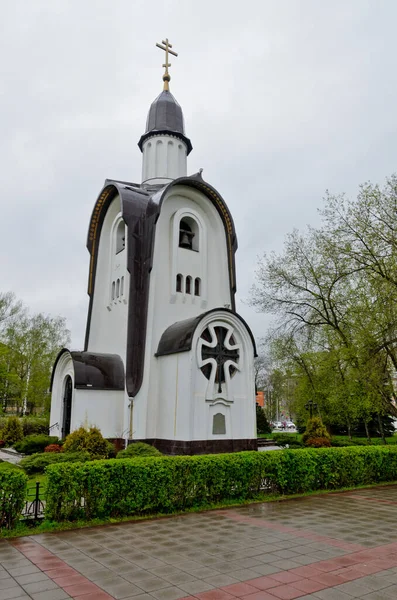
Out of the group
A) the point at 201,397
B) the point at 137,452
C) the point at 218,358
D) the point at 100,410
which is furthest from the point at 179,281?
the point at 137,452

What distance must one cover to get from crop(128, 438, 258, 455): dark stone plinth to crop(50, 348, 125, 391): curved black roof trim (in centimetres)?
255

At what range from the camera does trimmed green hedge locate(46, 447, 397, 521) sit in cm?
821

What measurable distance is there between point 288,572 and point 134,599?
6.65 feet

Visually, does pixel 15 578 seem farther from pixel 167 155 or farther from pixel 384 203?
pixel 167 155

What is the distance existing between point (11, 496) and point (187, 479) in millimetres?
3411

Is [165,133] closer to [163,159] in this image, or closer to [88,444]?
[163,159]

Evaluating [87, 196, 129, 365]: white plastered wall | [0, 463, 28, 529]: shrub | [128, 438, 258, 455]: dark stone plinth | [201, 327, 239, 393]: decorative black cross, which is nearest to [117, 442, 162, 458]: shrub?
[128, 438, 258, 455]: dark stone plinth

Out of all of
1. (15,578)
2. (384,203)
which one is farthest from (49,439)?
(384,203)

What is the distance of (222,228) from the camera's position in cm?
2064

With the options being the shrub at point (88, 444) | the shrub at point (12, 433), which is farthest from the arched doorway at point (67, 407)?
the shrub at point (88, 444)

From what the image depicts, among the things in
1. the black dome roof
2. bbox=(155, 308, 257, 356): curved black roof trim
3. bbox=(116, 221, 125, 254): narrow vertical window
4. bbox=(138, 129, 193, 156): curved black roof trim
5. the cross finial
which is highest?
the cross finial

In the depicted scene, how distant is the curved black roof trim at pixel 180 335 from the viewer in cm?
1602

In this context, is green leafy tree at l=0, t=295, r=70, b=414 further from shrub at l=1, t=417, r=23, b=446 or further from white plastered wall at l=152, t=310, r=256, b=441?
white plastered wall at l=152, t=310, r=256, b=441

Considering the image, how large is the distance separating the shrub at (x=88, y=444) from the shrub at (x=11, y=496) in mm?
7262
